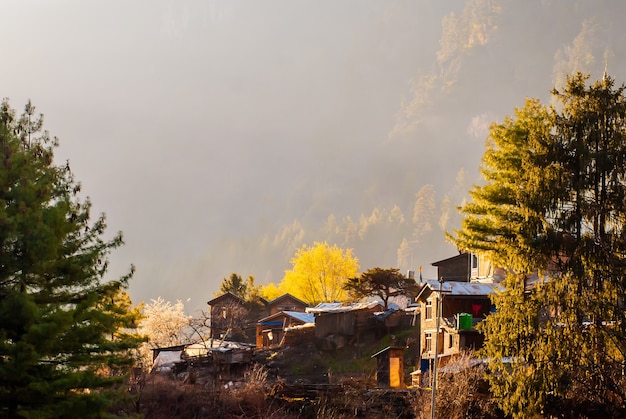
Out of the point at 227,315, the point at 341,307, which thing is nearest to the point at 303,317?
the point at 341,307

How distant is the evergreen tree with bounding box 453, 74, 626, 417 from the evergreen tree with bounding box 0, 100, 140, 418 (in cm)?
Result: 1687

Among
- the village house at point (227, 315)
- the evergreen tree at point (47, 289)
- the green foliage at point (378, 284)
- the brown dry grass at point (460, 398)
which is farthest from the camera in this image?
the village house at point (227, 315)

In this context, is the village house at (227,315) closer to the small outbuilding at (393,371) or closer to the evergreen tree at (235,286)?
the evergreen tree at (235,286)

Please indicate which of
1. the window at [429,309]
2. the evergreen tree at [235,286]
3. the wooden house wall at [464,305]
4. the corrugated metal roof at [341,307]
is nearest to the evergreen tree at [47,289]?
the wooden house wall at [464,305]

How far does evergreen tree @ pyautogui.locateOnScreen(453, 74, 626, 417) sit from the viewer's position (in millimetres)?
31828

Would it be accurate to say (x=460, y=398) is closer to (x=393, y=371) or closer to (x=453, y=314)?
(x=393, y=371)

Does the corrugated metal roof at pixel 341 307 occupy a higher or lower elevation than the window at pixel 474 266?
lower

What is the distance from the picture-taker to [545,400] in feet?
104

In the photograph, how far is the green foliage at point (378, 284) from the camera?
7625cm

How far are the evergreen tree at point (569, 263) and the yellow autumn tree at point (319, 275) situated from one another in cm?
9277

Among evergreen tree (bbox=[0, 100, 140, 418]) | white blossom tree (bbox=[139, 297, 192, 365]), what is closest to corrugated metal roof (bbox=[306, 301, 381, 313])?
white blossom tree (bbox=[139, 297, 192, 365])

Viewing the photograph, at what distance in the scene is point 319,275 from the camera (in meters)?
131

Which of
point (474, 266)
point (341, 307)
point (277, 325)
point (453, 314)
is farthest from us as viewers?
point (277, 325)

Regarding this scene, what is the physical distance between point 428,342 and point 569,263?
23.2 meters
